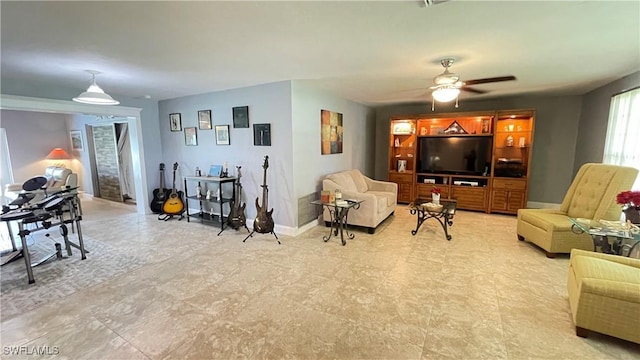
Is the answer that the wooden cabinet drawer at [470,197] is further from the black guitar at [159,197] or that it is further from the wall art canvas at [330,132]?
the black guitar at [159,197]

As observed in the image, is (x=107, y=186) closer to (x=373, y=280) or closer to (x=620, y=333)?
(x=373, y=280)

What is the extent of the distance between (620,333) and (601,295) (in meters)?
0.27

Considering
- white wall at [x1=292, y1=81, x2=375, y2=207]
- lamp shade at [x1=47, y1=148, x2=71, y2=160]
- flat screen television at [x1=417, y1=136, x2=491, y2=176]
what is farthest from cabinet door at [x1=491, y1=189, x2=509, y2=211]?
lamp shade at [x1=47, y1=148, x2=71, y2=160]

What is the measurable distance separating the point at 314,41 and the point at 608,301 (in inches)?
118

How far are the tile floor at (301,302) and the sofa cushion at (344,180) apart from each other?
43.1 inches

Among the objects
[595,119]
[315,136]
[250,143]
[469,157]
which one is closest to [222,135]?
[250,143]

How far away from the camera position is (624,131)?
3641 mm

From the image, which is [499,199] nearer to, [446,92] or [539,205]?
[539,205]

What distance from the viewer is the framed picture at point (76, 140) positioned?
7090 mm

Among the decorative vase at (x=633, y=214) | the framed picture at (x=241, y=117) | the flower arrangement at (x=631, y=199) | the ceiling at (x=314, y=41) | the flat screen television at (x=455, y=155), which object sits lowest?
the decorative vase at (x=633, y=214)

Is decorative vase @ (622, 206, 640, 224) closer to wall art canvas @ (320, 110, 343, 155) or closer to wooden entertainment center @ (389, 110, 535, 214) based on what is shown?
wooden entertainment center @ (389, 110, 535, 214)

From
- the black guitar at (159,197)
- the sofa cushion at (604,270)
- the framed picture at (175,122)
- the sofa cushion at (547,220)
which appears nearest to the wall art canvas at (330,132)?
the framed picture at (175,122)

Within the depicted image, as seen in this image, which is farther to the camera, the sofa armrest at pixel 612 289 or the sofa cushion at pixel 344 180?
the sofa cushion at pixel 344 180

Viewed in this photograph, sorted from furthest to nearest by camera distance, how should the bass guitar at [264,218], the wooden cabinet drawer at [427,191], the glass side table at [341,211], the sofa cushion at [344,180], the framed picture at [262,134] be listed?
1. the wooden cabinet drawer at [427,191]
2. the sofa cushion at [344,180]
3. the framed picture at [262,134]
4. the bass guitar at [264,218]
5. the glass side table at [341,211]
